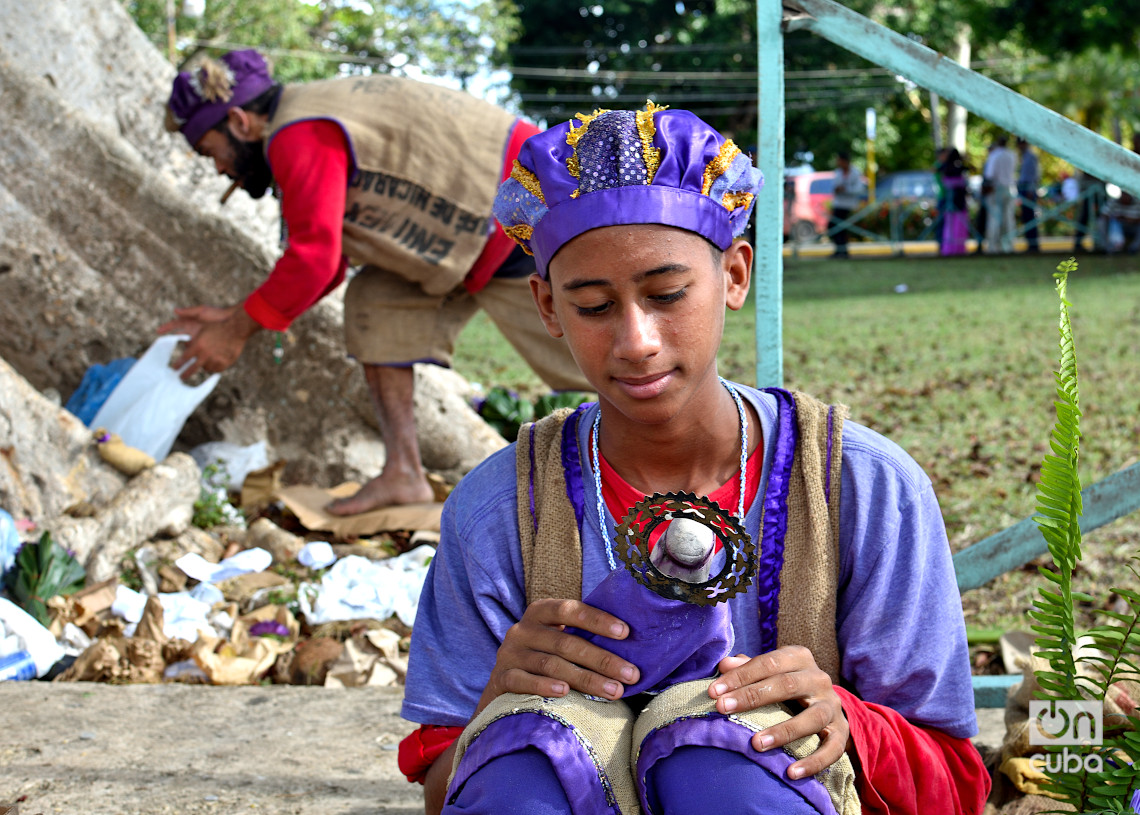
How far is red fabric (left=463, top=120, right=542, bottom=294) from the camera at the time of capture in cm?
407

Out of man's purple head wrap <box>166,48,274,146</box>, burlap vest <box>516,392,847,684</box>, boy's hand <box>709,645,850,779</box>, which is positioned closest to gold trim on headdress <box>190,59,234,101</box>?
man's purple head wrap <box>166,48,274,146</box>

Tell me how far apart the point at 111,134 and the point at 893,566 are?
4668mm

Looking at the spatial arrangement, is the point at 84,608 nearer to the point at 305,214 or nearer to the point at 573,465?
the point at 305,214

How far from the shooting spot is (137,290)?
5.09 meters

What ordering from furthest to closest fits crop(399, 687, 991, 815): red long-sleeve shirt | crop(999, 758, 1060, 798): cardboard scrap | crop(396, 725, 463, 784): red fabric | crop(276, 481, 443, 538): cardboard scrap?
crop(276, 481, 443, 538): cardboard scrap, crop(999, 758, 1060, 798): cardboard scrap, crop(396, 725, 463, 784): red fabric, crop(399, 687, 991, 815): red long-sleeve shirt

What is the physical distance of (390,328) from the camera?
4.27 m

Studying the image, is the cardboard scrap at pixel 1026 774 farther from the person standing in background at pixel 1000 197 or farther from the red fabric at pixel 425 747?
the person standing in background at pixel 1000 197

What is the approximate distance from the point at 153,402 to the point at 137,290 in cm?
81

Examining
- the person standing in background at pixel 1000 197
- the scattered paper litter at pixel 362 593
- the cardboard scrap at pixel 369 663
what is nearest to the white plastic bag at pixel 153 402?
the scattered paper litter at pixel 362 593

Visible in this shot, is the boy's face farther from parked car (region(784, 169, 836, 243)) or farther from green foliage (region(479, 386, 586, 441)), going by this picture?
parked car (region(784, 169, 836, 243))

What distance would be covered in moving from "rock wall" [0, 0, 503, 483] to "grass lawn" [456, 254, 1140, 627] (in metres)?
2.11

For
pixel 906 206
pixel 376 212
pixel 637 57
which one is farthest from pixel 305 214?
pixel 637 57

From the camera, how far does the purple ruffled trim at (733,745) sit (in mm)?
1331

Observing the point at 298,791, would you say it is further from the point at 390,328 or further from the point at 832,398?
the point at 832,398
